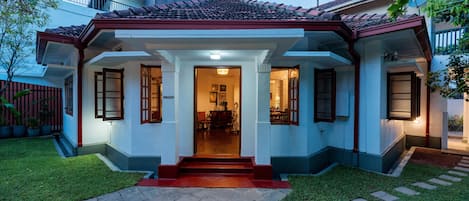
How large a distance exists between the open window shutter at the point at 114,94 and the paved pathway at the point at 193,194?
2.52 meters

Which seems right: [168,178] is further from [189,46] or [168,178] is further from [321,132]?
[321,132]

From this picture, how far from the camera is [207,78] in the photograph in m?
13.4

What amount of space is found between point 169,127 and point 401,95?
6.02 m

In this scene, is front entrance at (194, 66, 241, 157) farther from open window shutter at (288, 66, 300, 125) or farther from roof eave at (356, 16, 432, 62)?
roof eave at (356, 16, 432, 62)

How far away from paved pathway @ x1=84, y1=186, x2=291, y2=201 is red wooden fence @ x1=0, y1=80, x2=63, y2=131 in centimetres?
1031

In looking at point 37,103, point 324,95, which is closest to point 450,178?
point 324,95

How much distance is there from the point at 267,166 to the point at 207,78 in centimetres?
870

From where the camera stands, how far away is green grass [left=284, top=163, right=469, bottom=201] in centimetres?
448

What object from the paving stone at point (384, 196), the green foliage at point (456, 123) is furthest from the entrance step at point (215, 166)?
the green foliage at point (456, 123)

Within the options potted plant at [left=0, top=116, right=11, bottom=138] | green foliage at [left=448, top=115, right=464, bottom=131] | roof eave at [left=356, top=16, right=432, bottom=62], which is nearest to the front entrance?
roof eave at [left=356, top=16, right=432, bottom=62]

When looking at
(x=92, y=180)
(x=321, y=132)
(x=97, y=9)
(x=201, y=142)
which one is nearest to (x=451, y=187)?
(x=321, y=132)

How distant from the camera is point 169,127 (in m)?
5.49

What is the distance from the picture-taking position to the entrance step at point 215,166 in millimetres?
5789

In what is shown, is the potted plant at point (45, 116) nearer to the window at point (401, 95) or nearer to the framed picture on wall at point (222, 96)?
the framed picture on wall at point (222, 96)
